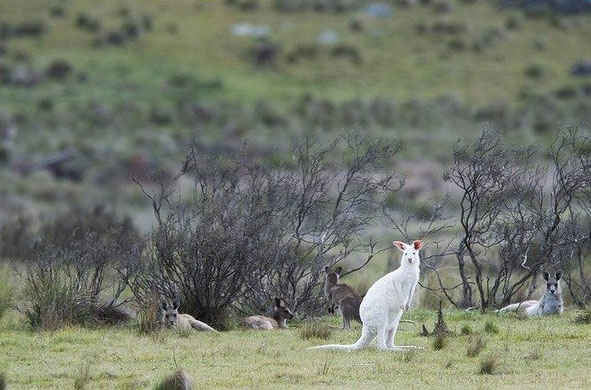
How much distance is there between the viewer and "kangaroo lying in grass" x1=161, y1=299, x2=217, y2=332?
56.1ft

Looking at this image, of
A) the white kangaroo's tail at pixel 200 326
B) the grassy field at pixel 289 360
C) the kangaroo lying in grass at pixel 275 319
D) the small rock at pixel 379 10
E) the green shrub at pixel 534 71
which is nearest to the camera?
the grassy field at pixel 289 360

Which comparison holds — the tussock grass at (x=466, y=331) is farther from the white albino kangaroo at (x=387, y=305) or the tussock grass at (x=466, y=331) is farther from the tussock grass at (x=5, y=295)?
the tussock grass at (x=5, y=295)

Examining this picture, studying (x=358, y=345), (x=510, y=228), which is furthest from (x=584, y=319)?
(x=358, y=345)

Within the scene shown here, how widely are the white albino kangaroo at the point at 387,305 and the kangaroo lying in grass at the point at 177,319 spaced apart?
8.58 feet

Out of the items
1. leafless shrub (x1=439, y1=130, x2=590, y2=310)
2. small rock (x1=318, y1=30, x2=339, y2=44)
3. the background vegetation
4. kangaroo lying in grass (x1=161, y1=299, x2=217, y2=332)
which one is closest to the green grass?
the background vegetation

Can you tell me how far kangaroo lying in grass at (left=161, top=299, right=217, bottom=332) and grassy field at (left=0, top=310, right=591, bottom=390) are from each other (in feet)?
0.96

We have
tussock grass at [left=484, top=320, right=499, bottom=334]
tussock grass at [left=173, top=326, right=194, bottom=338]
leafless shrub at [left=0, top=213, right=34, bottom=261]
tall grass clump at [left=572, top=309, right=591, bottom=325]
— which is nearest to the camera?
tussock grass at [left=484, top=320, right=499, bottom=334]

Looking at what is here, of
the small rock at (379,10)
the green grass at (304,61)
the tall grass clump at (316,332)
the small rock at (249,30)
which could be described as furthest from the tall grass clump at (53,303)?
the small rock at (379,10)

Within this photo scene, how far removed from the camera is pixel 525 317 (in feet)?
59.8

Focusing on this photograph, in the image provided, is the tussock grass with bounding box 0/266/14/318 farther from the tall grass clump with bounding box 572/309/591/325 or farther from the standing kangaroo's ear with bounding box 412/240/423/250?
the tall grass clump with bounding box 572/309/591/325

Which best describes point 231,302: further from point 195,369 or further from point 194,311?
point 195,369

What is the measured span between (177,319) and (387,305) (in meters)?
3.51

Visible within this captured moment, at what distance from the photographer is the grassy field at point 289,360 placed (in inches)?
520

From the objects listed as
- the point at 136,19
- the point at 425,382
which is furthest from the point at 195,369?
the point at 136,19
